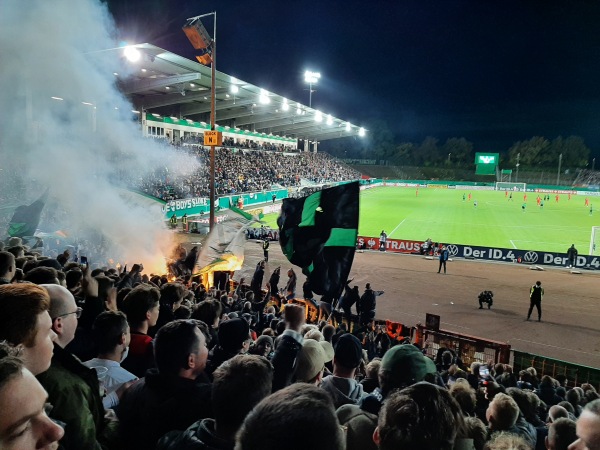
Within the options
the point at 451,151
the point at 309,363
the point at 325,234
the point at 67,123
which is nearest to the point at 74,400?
→ the point at 309,363

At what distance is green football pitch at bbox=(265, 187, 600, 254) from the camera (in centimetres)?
3138

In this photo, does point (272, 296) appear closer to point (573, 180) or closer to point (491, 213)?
point (491, 213)

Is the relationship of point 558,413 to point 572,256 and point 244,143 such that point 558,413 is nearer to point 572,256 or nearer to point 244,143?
point 572,256

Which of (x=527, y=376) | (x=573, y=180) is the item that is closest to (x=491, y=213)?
(x=527, y=376)

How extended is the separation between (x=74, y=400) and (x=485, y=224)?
132ft

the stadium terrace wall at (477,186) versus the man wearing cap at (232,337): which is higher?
the stadium terrace wall at (477,186)

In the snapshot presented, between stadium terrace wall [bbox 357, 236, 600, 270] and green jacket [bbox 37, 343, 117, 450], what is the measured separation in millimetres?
27023

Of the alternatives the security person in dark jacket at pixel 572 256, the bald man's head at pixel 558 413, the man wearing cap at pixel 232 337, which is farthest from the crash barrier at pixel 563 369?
the security person in dark jacket at pixel 572 256

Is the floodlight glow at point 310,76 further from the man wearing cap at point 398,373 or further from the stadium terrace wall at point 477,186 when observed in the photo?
the man wearing cap at point 398,373

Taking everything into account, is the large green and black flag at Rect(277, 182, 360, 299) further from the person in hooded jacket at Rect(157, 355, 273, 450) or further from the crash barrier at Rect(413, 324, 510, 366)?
the person in hooded jacket at Rect(157, 355, 273, 450)

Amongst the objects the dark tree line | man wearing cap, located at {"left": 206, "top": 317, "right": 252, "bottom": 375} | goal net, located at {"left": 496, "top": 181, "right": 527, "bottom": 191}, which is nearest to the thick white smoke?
man wearing cap, located at {"left": 206, "top": 317, "right": 252, "bottom": 375}

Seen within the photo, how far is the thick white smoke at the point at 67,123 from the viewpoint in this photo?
1853 centimetres

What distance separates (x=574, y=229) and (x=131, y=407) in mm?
41628

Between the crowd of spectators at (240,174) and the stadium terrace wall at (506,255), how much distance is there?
56.7 feet
